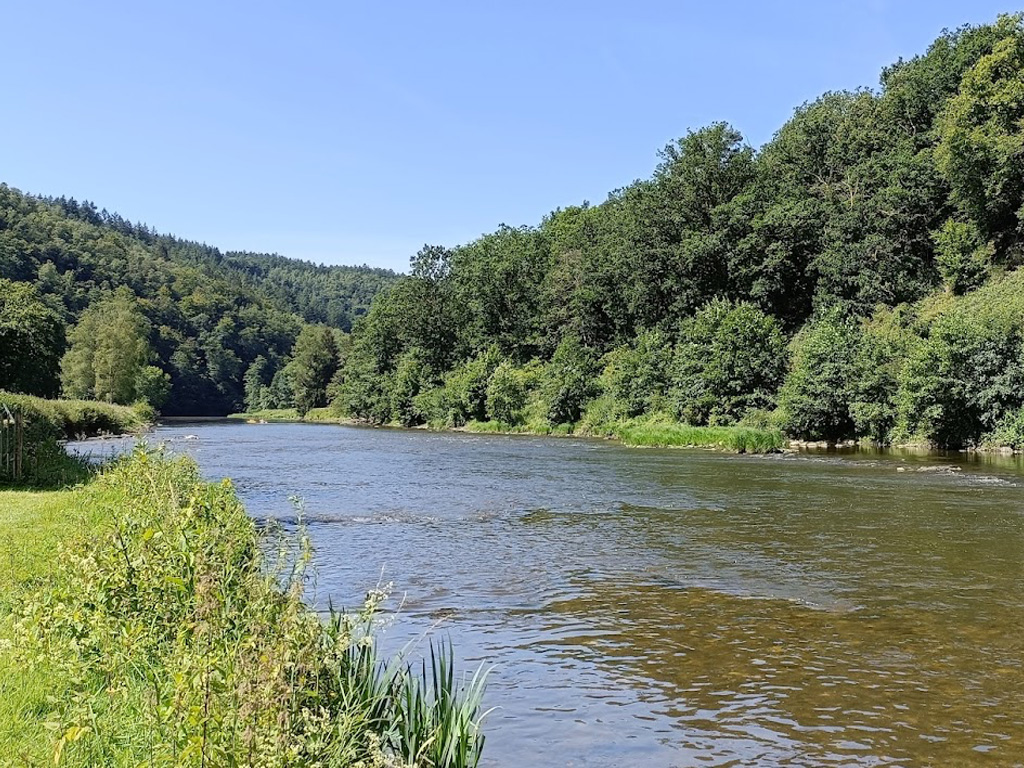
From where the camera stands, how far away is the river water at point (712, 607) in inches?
336

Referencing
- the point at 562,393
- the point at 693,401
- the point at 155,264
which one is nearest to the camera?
the point at 693,401

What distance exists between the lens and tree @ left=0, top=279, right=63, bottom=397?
61.2 metres

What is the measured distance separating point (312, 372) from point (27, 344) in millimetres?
75133

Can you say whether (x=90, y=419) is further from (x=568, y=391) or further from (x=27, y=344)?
(x=568, y=391)

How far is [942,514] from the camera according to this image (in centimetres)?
2233

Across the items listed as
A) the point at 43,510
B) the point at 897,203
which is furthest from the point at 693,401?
the point at 43,510

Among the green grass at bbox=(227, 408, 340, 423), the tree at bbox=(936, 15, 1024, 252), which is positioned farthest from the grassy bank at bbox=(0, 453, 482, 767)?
the green grass at bbox=(227, 408, 340, 423)

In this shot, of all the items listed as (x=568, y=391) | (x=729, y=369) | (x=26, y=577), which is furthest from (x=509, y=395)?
(x=26, y=577)

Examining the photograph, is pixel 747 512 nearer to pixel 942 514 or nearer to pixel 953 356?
pixel 942 514

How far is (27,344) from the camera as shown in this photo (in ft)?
208

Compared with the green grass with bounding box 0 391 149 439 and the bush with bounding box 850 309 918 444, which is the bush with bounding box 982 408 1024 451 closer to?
the bush with bounding box 850 309 918 444

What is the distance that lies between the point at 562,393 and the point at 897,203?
104 ft

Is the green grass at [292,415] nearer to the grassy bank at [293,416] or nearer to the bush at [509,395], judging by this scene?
the grassy bank at [293,416]

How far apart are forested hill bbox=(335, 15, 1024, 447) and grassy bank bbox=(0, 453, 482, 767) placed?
46.6 m
